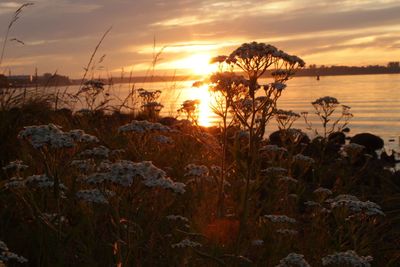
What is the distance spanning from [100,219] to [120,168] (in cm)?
245

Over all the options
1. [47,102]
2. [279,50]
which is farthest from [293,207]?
[47,102]

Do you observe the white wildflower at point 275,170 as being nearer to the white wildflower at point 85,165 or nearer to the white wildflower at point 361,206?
the white wildflower at point 361,206

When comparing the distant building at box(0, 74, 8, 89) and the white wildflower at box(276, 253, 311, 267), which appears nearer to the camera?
the white wildflower at box(276, 253, 311, 267)

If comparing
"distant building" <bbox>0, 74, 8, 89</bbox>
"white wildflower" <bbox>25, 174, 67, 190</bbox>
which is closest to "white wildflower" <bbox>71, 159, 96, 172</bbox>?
Answer: "white wildflower" <bbox>25, 174, 67, 190</bbox>

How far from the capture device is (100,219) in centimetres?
648

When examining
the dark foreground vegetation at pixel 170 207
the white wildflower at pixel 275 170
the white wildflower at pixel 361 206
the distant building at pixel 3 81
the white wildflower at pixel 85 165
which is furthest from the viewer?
the distant building at pixel 3 81

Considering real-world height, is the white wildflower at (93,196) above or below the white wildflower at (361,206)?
above

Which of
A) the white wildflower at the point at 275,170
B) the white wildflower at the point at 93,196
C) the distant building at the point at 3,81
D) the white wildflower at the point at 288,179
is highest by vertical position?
the distant building at the point at 3,81

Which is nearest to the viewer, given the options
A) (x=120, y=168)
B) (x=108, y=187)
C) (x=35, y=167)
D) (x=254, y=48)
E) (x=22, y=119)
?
(x=120, y=168)

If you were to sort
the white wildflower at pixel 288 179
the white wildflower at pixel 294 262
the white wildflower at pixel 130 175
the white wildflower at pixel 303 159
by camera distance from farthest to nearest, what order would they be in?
the white wildflower at pixel 303 159 < the white wildflower at pixel 288 179 < the white wildflower at pixel 294 262 < the white wildflower at pixel 130 175

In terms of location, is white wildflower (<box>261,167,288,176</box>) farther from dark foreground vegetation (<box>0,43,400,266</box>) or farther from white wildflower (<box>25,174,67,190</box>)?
white wildflower (<box>25,174,67,190</box>)

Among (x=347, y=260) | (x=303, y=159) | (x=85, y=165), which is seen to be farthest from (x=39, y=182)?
(x=303, y=159)

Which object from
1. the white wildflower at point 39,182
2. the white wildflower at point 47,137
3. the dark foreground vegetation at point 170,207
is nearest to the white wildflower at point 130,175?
the dark foreground vegetation at point 170,207

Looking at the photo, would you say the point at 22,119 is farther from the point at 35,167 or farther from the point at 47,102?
the point at 35,167
